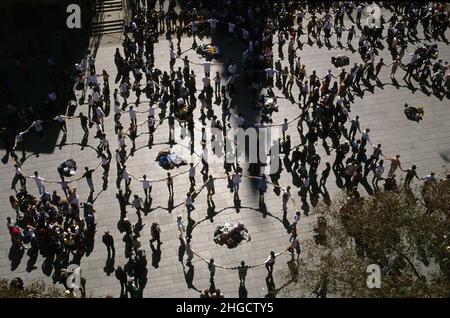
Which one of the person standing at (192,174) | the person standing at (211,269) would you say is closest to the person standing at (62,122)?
the person standing at (192,174)

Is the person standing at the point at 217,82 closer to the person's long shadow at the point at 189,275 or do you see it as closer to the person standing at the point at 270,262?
the person's long shadow at the point at 189,275

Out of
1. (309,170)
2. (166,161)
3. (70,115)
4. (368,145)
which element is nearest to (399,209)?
(309,170)

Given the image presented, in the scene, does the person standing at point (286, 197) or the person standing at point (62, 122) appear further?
the person standing at point (62, 122)

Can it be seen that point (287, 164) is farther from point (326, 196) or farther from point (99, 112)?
point (99, 112)

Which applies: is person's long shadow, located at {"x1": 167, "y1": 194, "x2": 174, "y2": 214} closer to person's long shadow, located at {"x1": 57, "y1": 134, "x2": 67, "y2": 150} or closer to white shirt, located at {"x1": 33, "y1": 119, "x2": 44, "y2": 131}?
person's long shadow, located at {"x1": 57, "y1": 134, "x2": 67, "y2": 150}

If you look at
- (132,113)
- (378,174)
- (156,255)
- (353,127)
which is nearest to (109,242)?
(156,255)

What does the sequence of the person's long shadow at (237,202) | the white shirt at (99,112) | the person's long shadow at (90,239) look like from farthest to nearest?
1. the white shirt at (99,112)
2. the person's long shadow at (237,202)
3. the person's long shadow at (90,239)

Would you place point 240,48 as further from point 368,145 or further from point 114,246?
point 114,246
